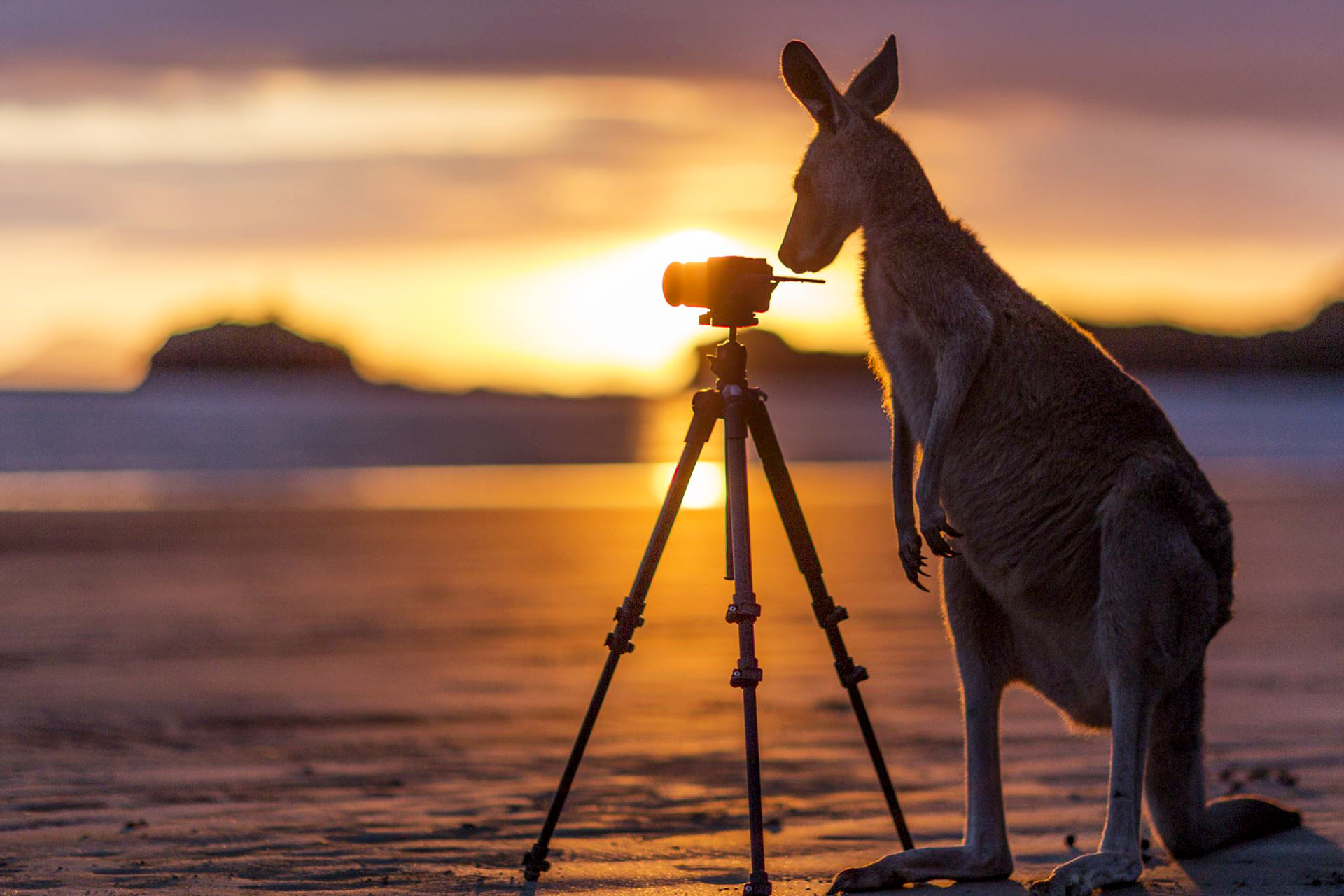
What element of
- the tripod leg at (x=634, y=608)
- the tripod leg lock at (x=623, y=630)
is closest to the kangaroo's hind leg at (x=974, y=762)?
the tripod leg at (x=634, y=608)

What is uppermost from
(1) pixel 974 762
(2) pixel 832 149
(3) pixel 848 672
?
(2) pixel 832 149

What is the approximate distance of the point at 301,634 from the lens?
10.2 m

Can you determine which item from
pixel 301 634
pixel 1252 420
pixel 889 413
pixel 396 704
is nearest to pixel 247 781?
pixel 396 704

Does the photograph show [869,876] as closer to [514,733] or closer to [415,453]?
[514,733]

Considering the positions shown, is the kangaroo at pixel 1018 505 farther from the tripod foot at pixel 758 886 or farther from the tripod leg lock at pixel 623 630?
Result: the tripod leg lock at pixel 623 630

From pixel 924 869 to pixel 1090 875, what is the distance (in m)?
0.51

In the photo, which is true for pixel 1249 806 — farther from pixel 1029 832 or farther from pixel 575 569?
pixel 575 569

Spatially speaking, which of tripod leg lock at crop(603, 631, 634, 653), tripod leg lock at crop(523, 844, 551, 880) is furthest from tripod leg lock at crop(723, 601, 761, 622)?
tripod leg lock at crop(523, 844, 551, 880)

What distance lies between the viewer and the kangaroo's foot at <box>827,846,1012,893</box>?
14.3ft

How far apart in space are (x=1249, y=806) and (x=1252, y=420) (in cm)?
3583

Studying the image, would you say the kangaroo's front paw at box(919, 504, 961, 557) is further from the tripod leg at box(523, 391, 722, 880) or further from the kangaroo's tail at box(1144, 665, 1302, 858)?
the kangaroo's tail at box(1144, 665, 1302, 858)

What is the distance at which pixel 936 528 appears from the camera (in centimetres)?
426

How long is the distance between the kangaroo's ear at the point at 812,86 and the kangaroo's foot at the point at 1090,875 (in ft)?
7.13

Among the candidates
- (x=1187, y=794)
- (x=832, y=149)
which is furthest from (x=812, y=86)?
(x=1187, y=794)
